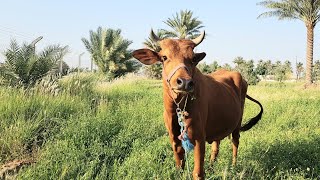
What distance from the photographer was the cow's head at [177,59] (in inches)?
136

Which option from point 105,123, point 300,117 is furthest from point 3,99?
point 300,117

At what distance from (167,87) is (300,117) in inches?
278

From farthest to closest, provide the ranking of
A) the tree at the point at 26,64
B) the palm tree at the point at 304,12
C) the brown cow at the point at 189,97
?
the palm tree at the point at 304,12
the tree at the point at 26,64
the brown cow at the point at 189,97

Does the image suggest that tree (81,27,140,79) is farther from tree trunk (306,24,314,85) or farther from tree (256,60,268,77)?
tree (256,60,268,77)

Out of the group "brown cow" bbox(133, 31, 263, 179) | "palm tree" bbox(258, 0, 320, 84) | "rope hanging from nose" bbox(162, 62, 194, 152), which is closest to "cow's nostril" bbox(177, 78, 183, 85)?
"brown cow" bbox(133, 31, 263, 179)

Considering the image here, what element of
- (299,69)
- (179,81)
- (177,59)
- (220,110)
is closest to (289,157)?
(220,110)

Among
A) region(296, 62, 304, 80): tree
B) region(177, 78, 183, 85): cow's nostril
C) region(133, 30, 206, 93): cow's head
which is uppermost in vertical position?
region(133, 30, 206, 93): cow's head

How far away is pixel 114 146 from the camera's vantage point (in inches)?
246

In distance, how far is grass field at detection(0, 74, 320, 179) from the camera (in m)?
4.94

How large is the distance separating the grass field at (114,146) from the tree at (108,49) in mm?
25789

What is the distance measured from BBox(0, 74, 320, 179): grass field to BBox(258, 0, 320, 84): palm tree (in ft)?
55.7

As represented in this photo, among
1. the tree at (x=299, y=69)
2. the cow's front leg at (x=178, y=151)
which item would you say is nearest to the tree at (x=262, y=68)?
the tree at (x=299, y=69)

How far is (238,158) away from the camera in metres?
5.98

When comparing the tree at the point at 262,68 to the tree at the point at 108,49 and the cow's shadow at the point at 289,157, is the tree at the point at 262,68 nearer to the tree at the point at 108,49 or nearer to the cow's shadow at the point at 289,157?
the tree at the point at 108,49
